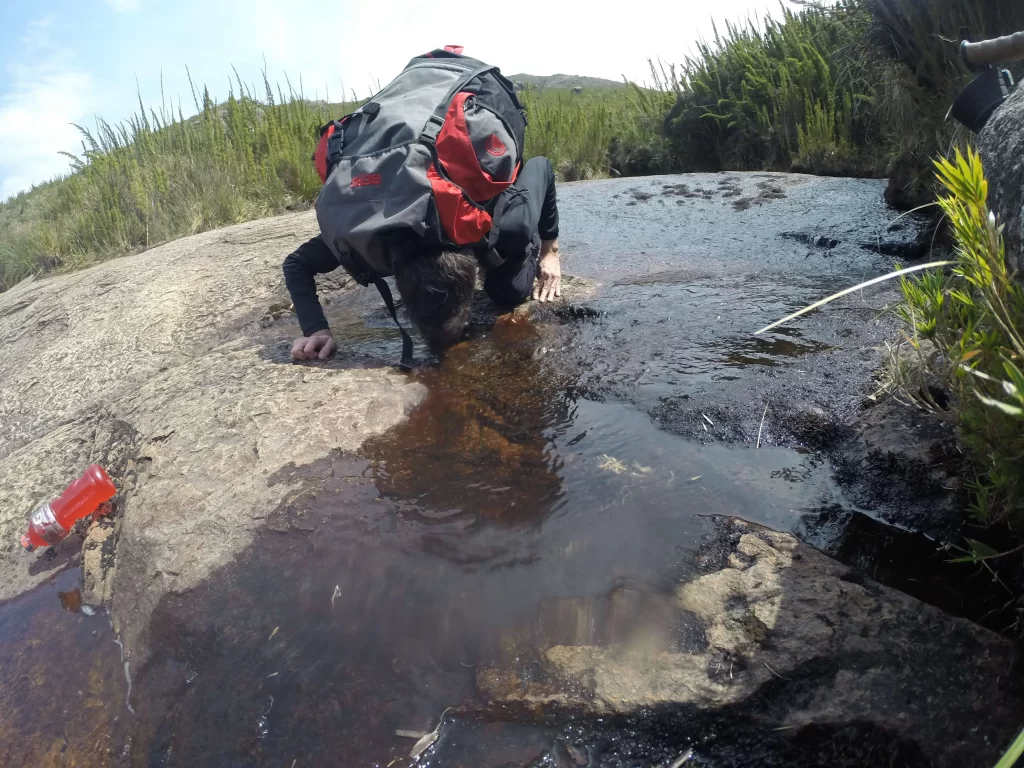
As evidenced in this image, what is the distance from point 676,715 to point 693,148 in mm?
8258

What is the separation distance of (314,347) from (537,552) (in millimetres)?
1608

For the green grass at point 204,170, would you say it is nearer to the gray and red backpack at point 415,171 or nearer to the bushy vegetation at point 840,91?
the bushy vegetation at point 840,91

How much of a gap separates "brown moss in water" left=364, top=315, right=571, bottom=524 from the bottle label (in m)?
1.13

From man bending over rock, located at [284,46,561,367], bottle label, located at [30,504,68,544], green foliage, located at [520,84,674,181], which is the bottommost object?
bottle label, located at [30,504,68,544]

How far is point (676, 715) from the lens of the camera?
1.35m

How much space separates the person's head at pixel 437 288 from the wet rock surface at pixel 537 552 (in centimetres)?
17

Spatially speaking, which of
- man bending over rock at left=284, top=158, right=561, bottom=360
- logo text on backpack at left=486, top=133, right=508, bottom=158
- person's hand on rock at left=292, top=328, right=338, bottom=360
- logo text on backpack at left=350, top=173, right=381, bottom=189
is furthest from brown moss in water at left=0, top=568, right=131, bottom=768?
logo text on backpack at left=486, top=133, right=508, bottom=158


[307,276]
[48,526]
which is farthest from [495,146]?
[48,526]

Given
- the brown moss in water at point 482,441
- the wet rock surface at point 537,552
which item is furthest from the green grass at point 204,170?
the brown moss in water at point 482,441

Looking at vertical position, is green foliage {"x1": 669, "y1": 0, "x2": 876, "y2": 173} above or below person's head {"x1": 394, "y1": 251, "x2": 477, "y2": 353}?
above

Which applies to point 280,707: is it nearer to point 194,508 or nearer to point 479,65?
point 194,508

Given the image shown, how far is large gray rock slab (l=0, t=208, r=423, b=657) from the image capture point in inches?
81.7

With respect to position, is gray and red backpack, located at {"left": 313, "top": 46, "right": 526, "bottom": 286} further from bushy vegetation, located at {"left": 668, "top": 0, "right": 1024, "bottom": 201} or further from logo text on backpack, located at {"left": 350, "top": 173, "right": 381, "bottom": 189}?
bushy vegetation, located at {"left": 668, "top": 0, "right": 1024, "bottom": 201}

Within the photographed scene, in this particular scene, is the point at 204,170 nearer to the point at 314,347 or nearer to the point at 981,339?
the point at 314,347
